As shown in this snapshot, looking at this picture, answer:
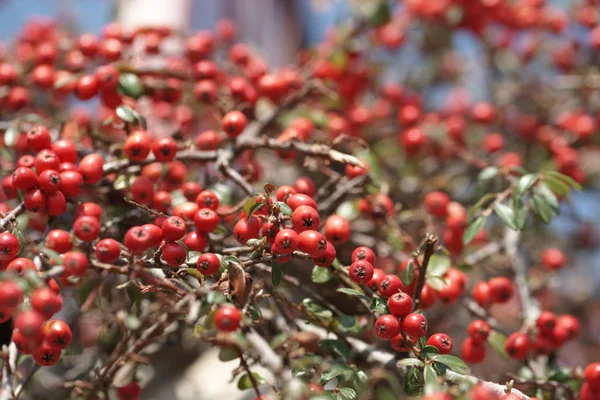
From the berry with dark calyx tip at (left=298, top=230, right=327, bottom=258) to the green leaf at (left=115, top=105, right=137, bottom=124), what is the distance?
132 cm

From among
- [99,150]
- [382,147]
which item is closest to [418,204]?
[382,147]

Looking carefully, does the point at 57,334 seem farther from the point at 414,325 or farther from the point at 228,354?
the point at 414,325

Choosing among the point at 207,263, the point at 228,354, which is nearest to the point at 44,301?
the point at 207,263

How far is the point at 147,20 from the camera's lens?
6289mm

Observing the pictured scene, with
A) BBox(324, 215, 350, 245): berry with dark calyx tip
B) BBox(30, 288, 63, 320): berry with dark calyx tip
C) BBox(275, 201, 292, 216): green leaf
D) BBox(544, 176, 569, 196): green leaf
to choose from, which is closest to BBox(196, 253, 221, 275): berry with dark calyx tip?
BBox(275, 201, 292, 216): green leaf

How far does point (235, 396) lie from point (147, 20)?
4.59 metres

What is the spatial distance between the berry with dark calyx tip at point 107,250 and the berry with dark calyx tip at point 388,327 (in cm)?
117

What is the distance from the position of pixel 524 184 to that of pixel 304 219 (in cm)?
137

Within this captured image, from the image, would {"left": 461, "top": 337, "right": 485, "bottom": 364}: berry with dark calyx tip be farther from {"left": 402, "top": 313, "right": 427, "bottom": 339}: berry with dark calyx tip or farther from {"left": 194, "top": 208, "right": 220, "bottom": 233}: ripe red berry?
{"left": 194, "top": 208, "right": 220, "bottom": 233}: ripe red berry

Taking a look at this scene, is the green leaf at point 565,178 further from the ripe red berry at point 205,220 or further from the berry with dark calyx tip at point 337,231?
the ripe red berry at point 205,220

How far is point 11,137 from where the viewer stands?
321cm

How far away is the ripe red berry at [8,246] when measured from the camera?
7.40 feet

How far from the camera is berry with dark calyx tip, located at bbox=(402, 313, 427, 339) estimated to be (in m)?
2.30

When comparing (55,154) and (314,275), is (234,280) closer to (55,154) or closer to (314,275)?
(314,275)
